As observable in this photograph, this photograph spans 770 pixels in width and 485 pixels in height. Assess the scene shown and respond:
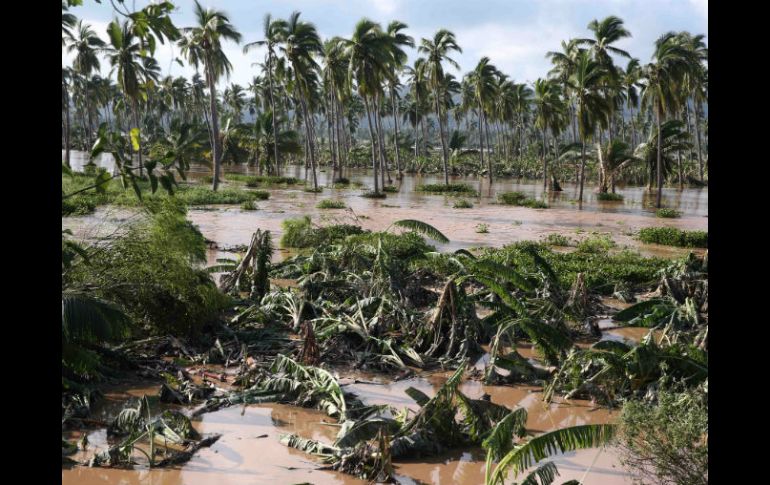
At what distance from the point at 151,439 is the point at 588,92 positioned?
31198 mm

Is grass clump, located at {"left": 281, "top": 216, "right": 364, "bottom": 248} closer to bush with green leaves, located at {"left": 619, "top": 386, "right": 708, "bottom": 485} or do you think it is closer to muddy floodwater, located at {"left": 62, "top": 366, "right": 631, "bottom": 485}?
muddy floodwater, located at {"left": 62, "top": 366, "right": 631, "bottom": 485}

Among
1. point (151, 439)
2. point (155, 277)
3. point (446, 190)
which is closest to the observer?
point (151, 439)

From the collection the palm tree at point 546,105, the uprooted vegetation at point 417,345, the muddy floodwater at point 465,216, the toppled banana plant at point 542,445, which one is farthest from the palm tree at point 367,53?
the toppled banana plant at point 542,445

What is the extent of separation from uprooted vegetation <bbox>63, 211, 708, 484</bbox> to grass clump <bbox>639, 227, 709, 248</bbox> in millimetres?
8630

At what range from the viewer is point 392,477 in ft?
19.5

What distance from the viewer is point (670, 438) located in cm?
510

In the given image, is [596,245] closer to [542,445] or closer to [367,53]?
[542,445]

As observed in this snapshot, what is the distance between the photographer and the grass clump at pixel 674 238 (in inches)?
858

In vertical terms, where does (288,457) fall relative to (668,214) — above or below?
below

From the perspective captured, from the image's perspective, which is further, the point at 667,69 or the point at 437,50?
the point at 437,50

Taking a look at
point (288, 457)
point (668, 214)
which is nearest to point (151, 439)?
point (288, 457)

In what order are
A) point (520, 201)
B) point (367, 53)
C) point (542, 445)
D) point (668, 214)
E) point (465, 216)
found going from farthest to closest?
1. point (520, 201)
2. point (367, 53)
3. point (668, 214)
4. point (465, 216)
5. point (542, 445)

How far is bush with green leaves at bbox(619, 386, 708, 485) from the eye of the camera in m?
4.94
